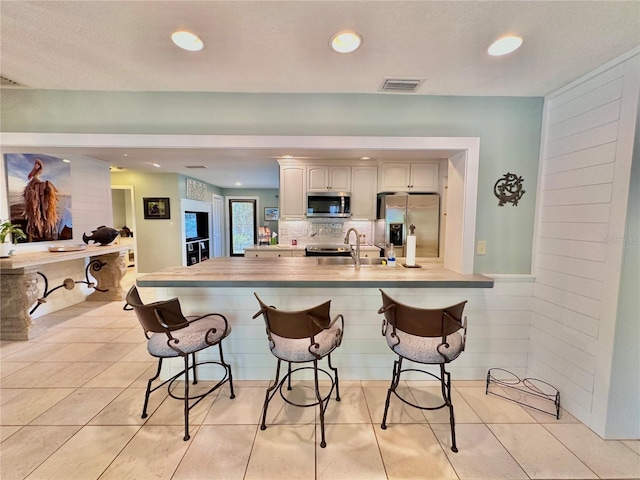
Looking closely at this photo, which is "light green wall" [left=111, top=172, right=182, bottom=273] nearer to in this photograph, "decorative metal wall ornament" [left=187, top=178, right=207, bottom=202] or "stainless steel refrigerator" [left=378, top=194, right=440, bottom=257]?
"decorative metal wall ornament" [left=187, top=178, right=207, bottom=202]

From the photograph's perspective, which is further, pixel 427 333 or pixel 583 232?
pixel 583 232

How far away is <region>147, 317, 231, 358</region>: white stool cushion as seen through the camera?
1.70 metres

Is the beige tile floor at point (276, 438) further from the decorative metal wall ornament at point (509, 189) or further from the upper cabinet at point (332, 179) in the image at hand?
the upper cabinet at point (332, 179)

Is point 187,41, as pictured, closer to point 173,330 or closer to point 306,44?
point 306,44

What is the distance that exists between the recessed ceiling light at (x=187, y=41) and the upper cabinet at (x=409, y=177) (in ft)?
10.7

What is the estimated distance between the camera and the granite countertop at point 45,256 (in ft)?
9.16

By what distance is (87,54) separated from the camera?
1.71 m

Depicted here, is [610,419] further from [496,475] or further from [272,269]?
[272,269]

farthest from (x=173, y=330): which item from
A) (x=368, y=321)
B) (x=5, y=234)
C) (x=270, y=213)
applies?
(x=270, y=213)

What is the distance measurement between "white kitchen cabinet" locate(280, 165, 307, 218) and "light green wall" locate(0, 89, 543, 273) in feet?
Answer: 7.43

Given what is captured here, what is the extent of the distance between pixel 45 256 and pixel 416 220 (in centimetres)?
499

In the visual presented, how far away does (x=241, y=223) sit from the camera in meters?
8.89

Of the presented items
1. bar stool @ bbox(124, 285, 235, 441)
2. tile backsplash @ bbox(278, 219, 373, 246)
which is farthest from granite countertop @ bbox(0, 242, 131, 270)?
tile backsplash @ bbox(278, 219, 373, 246)

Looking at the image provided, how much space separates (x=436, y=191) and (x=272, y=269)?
3.12 metres
